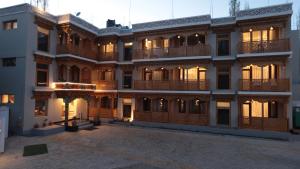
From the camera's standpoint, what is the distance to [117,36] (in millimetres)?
28328

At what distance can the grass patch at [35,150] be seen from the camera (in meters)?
14.0

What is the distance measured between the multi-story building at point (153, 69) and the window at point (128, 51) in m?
0.13

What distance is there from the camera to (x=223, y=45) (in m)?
24.0

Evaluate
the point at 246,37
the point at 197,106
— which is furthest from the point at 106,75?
the point at 246,37

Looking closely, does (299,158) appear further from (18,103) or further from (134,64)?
(18,103)

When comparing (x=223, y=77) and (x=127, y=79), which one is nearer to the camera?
(x=223, y=77)

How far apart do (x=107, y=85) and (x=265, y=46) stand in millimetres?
18031

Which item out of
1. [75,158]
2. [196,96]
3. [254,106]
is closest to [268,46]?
[254,106]

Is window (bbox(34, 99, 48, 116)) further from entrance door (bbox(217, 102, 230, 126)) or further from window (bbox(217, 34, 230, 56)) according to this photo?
window (bbox(217, 34, 230, 56))

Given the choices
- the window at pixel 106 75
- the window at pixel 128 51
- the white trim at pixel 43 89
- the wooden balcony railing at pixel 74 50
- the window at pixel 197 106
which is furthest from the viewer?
the window at pixel 106 75

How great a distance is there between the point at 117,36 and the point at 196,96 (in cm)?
1258

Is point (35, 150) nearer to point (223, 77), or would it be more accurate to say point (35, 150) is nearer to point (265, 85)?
point (223, 77)

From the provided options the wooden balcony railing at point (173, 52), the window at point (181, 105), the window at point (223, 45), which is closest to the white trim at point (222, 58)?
the window at point (223, 45)

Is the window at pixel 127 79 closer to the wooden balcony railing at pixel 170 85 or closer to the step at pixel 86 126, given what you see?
the wooden balcony railing at pixel 170 85
